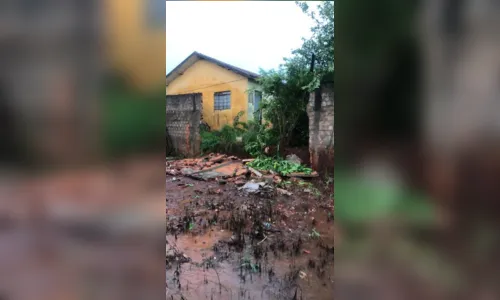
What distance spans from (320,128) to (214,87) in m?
2.06

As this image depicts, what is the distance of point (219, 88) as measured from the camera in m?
5.55

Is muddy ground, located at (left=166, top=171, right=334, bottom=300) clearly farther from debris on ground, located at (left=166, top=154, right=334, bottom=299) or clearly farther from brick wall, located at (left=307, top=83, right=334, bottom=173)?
brick wall, located at (left=307, top=83, right=334, bottom=173)

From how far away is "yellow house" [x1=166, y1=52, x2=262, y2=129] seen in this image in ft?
16.7

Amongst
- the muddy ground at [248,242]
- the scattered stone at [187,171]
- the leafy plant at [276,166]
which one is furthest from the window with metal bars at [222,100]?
the muddy ground at [248,242]

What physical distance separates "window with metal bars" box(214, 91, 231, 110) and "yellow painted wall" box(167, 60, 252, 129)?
6 cm

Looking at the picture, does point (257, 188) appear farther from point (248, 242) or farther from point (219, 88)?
point (219, 88)

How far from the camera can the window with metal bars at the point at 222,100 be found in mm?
5301
